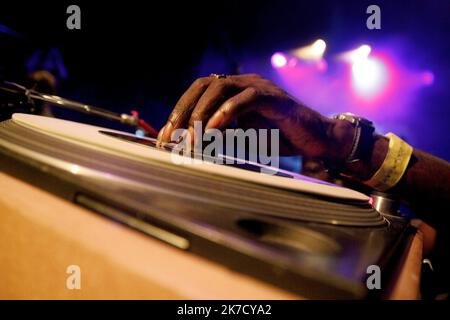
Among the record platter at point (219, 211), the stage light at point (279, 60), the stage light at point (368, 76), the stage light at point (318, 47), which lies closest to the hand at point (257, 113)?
the record platter at point (219, 211)

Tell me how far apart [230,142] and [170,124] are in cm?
19

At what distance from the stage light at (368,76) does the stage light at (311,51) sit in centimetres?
69

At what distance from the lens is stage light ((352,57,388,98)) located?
5.06 meters

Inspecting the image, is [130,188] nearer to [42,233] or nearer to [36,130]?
[42,233]

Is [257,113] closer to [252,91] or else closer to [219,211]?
[252,91]

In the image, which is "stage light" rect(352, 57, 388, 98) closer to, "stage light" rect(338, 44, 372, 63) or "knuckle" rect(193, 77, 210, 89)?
"stage light" rect(338, 44, 372, 63)

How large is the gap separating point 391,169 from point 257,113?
1.34 feet

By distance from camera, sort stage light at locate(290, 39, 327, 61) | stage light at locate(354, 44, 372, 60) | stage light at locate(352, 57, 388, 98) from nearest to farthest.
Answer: stage light at locate(354, 44, 372, 60) → stage light at locate(290, 39, 327, 61) → stage light at locate(352, 57, 388, 98)

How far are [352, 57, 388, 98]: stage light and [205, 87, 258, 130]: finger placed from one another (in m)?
5.34

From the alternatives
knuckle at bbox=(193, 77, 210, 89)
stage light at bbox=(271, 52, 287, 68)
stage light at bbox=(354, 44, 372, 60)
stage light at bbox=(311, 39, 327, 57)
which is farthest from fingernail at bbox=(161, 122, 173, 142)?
stage light at bbox=(271, 52, 287, 68)

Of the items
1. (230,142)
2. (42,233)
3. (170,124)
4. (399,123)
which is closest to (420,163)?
(230,142)

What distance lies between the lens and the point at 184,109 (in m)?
0.64
